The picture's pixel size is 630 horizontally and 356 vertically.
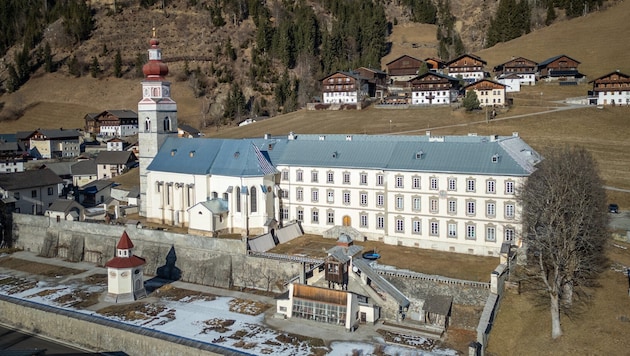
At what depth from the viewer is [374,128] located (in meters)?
87.4

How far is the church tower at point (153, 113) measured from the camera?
194 ft

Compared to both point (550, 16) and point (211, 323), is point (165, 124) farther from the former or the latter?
point (550, 16)

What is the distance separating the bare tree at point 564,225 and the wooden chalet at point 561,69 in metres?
68.6

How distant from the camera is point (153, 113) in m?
60.1

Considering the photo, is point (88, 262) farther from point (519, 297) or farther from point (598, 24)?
point (598, 24)

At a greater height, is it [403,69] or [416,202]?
[403,69]

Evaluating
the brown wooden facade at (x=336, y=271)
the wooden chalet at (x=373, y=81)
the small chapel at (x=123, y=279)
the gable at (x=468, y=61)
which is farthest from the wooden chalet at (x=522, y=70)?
the small chapel at (x=123, y=279)

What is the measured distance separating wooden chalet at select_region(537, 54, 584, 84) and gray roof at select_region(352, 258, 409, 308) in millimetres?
77692

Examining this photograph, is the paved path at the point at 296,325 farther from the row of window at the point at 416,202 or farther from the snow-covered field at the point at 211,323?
the row of window at the point at 416,202

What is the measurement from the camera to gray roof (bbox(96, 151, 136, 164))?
85438 mm

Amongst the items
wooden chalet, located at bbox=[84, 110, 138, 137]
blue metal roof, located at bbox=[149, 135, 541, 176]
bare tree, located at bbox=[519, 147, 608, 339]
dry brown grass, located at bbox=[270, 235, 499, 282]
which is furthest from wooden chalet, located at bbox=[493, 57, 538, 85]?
wooden chalet, located at bbox=[84, 110, 138, 137]

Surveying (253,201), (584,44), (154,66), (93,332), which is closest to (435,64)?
(584,44)

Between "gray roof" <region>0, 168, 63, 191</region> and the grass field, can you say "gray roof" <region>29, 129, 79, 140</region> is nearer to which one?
the grass field

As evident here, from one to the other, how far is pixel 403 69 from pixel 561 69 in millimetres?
31217
